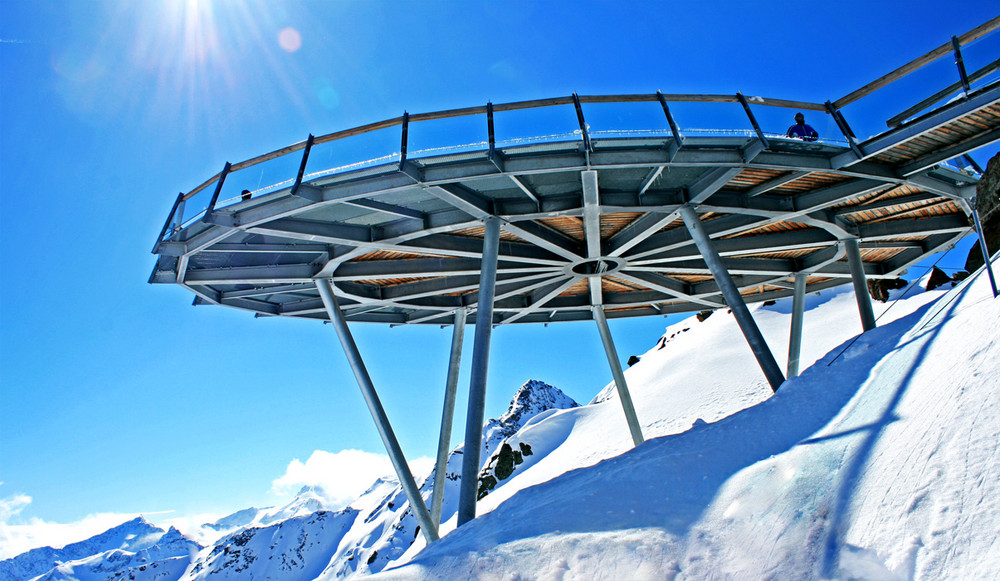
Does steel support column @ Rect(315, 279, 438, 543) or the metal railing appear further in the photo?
steel support column @ Rect(315, 279, 438, 543)

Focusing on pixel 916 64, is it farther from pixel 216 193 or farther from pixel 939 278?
pixel 939 278

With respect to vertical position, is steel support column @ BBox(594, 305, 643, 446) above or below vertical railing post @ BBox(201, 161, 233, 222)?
below

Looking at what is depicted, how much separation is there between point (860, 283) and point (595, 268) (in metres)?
9.31

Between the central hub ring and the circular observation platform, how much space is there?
0.08 meters

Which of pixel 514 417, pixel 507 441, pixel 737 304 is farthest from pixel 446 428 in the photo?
pixel 514 417

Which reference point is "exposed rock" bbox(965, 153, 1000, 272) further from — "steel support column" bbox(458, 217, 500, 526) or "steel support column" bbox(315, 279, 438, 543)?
"steel support column" bbox(315, 279, 438, 543)

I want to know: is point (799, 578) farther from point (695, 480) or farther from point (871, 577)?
point (695, 480)

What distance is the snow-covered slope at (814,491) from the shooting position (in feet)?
16.8

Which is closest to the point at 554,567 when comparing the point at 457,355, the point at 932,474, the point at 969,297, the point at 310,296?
the point at 932,474

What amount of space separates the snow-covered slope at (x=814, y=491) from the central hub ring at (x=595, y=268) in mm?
10045

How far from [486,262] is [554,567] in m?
9.77

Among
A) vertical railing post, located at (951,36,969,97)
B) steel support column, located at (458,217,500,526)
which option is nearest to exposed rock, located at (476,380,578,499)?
steel support column, located at (458,217,500,526)

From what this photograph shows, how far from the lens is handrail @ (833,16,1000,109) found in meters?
12.6

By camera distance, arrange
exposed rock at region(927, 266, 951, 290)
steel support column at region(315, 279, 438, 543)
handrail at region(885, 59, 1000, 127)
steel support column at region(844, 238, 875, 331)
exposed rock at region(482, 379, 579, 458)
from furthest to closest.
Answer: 1. exposed rock at region(482, 379, 579, 458)
2. exposed rock at region(927, 266, 951, 290)
3. steel support column at region(844, 238, 875, 331)
4. steel support column at region(315, 279, 438, 543)
5. handrail at region(885, 59, 1000, 127)
